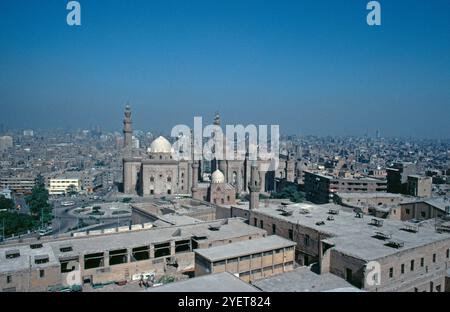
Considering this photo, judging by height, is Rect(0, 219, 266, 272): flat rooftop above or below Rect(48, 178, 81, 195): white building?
above

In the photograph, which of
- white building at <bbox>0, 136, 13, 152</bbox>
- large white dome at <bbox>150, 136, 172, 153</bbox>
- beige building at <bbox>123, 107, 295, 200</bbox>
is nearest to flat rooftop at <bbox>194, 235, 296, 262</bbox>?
beige building at <bbox>123, 107, 295, 200</bbox>

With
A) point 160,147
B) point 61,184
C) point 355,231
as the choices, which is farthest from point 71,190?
point 355,231

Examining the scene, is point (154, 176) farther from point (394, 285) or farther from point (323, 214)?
point (394, 285)

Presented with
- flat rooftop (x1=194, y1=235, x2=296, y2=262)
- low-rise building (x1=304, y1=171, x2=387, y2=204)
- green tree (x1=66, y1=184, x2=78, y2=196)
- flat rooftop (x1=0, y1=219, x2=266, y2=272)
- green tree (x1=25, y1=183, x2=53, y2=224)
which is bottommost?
green tree (x1=66, y1=184, x2=78, y2=196)

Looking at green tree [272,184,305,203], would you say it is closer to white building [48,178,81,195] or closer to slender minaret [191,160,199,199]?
slender minaret [191,160,199,199]

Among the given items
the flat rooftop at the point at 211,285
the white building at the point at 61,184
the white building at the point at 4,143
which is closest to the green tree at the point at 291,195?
the white building at the point at 61,184

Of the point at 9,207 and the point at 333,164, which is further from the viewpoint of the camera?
the point at 333,164
